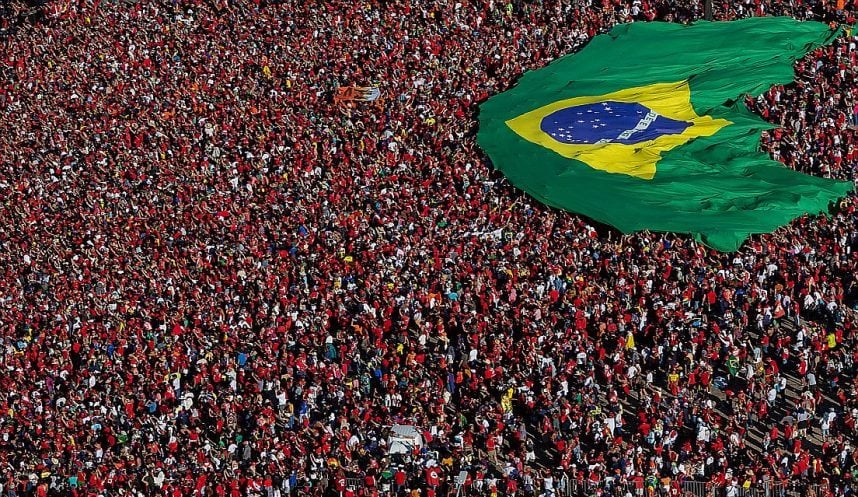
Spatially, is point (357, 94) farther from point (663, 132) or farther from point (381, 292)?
point (381, 292)

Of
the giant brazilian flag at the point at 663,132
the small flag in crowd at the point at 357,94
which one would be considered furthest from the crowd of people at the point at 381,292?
the giant brazilian flag at the point at 663,132

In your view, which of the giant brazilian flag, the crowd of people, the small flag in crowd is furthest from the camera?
the small flag in crowd

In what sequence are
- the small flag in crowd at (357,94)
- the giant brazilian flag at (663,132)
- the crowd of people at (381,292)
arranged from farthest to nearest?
the small flag in crowd at (357,94)
the giant brazilian flag at (663,132)
the crowd of people at (381,292)

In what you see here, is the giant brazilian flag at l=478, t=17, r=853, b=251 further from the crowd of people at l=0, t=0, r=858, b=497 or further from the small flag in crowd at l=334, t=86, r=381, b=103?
the small flag in crowd at l=334, t=86, r=381, b=103

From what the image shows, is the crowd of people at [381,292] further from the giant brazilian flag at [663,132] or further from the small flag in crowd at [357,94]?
the giant brazilian flag at [663,132]

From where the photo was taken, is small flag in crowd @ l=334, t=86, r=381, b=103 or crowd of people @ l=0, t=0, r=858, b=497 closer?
crowd of people @ l=0, t=0, r=858, b=497

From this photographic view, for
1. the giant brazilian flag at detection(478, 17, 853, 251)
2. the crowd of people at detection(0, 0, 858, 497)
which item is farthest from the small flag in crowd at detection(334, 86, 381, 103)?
the giant brazilian flag at detection(478, 17, 853, 251)

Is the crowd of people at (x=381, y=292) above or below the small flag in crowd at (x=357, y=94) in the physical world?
below
